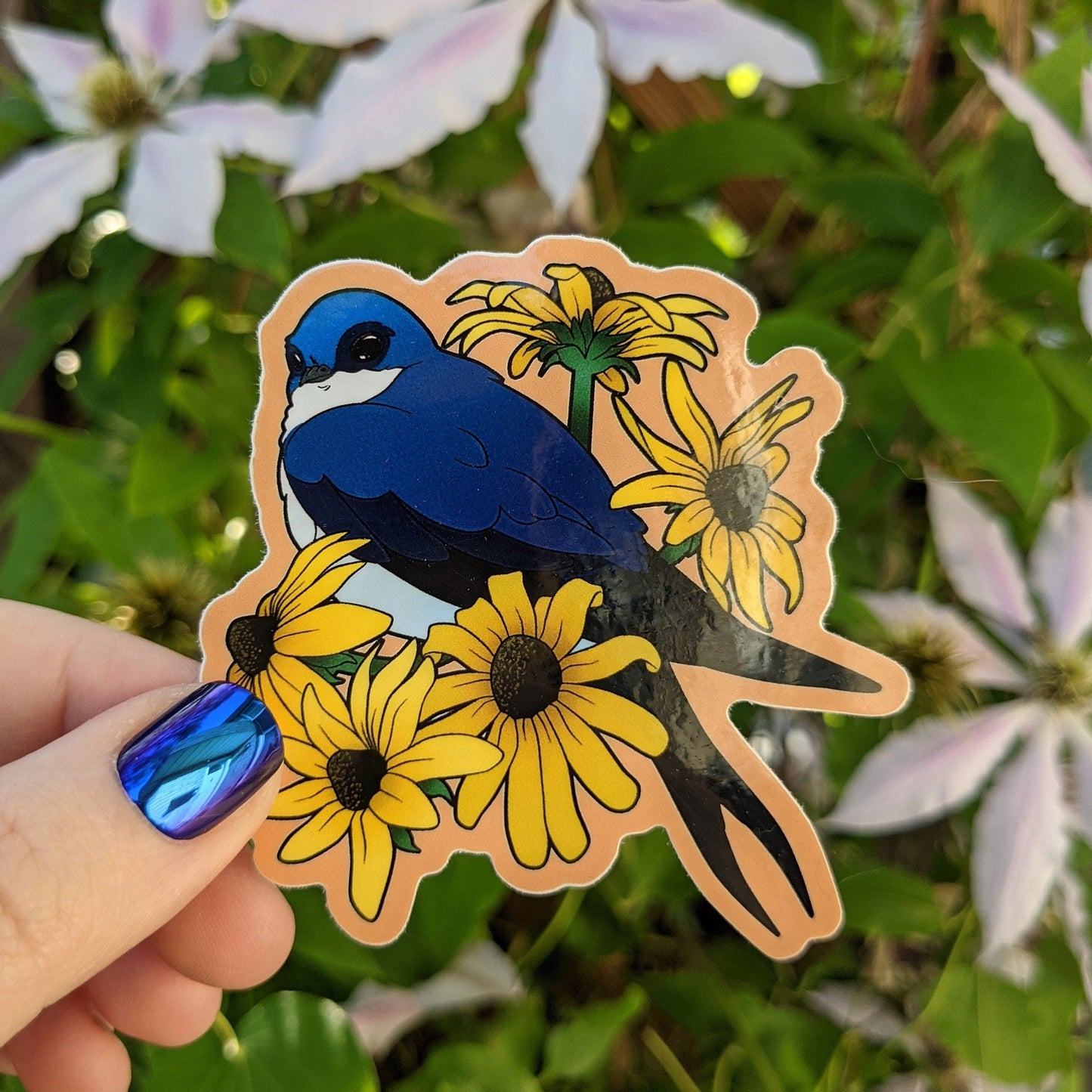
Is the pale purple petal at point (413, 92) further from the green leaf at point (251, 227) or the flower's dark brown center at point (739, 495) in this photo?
the flower's dark brown center at point (739, 495)

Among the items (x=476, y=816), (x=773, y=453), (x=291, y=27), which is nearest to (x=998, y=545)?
(x=773, y=453)

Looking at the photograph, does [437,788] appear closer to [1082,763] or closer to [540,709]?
[540,709]

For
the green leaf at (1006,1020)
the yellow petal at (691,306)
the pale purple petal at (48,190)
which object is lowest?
the green leaf at (1006,1020)

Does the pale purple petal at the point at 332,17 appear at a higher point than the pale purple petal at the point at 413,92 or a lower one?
higher

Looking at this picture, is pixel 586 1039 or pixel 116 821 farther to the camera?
pixel 586 1039

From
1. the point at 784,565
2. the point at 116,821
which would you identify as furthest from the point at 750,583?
the point at 116,821

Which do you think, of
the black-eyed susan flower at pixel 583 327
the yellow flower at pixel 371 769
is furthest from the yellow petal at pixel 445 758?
the black-eyed susan flower at pixel 583 327

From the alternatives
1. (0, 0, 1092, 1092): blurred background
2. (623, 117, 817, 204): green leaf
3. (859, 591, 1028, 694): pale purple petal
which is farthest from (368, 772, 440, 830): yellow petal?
(623, 117, 817, 204): green leaf
